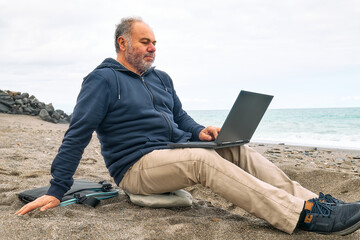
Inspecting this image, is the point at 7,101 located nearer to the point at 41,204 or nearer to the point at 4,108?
the point at 4,108

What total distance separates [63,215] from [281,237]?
1536 mm

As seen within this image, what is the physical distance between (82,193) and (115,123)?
28.4 inches

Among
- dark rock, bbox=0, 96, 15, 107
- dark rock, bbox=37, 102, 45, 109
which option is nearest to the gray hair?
dark rock, bbox=0, 96, 15, 107

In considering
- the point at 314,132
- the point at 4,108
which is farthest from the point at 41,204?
the point at 314,132

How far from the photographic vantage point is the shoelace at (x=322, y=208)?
86.8 inches

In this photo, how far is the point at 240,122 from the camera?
2.62 meters

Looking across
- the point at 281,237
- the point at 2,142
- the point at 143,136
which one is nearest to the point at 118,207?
the point at 143,136

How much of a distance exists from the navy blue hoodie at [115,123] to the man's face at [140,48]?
0.44 ft

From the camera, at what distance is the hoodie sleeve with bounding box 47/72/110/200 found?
248 centimetres

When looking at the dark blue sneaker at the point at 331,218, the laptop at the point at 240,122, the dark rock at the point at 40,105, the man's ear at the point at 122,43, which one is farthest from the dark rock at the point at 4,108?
the dark blue sneaker at the point at 331,218

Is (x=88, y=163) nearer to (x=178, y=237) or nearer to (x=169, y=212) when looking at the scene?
(x=169, y=212)

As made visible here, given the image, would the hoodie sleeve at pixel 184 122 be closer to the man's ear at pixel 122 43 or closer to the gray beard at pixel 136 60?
the gray beard at pixel 136 60

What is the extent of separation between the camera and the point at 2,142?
237 inches

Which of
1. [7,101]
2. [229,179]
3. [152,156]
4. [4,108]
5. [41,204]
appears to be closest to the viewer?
[229,179]
